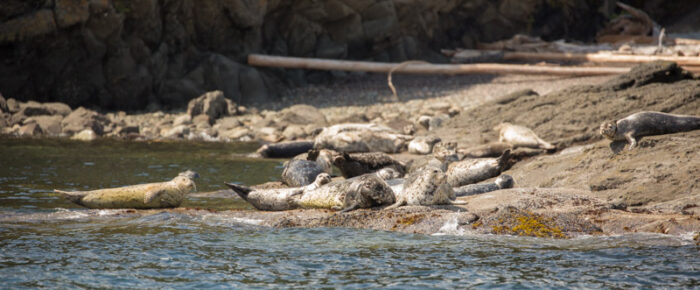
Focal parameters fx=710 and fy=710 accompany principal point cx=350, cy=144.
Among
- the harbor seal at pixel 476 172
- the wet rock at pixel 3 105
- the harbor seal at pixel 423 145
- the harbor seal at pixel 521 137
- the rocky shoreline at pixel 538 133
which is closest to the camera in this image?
the rocky shoreline at pixel 538 133

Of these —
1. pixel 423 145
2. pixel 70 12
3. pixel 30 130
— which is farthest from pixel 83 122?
pixel 423 145

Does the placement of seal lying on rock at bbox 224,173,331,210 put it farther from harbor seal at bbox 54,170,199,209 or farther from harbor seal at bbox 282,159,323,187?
harbor seal at bbox 282,159,323,187

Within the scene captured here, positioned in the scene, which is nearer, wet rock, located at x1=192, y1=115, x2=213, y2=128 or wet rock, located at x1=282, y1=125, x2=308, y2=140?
wet rock, located at x1=282, y1=125, x2=308, y2=140

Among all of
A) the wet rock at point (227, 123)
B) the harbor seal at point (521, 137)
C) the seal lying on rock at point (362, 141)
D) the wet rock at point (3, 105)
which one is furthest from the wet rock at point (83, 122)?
the harbor seal at point (521, 137)

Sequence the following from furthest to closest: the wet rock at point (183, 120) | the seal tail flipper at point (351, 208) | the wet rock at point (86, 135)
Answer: the wet rock at point (183, 120), the wet rock at point (86, 135), the seal tail flipper at point (351, 208)

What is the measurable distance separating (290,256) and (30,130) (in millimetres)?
13053

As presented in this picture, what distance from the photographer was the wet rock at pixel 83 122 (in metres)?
17.0

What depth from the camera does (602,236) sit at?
19.9 ft

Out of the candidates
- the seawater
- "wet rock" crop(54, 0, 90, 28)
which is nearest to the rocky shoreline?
the seawater

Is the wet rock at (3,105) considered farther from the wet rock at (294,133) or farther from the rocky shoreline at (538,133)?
the wet rock at (294,133)

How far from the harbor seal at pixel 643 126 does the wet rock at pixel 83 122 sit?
12.5 meters

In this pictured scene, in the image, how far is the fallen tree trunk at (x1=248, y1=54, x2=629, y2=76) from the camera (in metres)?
22.2

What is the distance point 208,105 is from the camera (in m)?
18.7

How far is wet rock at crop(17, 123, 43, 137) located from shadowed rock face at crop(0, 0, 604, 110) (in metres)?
2.08
